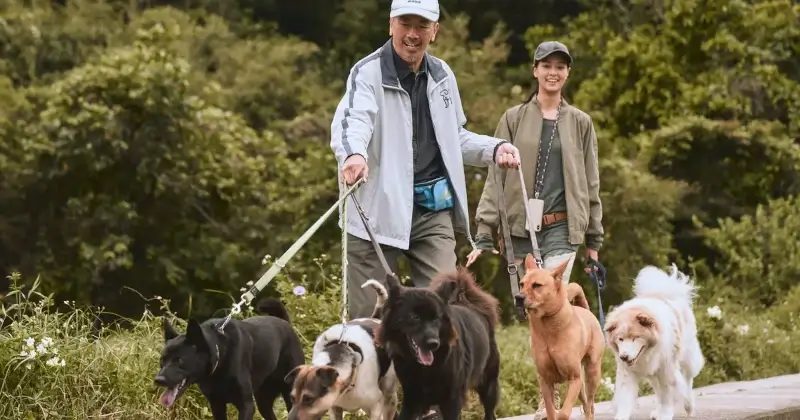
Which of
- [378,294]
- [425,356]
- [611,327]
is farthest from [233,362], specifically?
[611,327]

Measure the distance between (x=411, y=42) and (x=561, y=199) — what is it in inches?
75.0

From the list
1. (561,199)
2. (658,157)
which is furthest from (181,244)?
(561,199)

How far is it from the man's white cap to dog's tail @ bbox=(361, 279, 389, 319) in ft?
4.25

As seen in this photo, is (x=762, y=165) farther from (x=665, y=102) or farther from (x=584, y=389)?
(x=584, y=389)

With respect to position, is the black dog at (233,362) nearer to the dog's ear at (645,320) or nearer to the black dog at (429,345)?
the black dog at (429,345)

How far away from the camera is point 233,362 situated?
19.6 feet

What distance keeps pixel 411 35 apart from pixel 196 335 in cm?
179

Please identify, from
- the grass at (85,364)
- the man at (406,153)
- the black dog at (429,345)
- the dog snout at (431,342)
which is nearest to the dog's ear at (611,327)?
the man at (406,153)

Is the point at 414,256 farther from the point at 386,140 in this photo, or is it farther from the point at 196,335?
the point at 196,335

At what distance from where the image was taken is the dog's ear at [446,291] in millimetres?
5761

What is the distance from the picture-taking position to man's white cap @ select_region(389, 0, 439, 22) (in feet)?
20.9

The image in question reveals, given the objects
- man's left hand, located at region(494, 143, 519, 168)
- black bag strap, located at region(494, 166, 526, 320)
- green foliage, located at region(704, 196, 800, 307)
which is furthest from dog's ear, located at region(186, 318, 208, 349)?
green foliage, located at region(704, 196, 800, 307)

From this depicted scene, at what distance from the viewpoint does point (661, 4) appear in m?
24.7

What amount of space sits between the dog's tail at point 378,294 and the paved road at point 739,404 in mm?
2274
